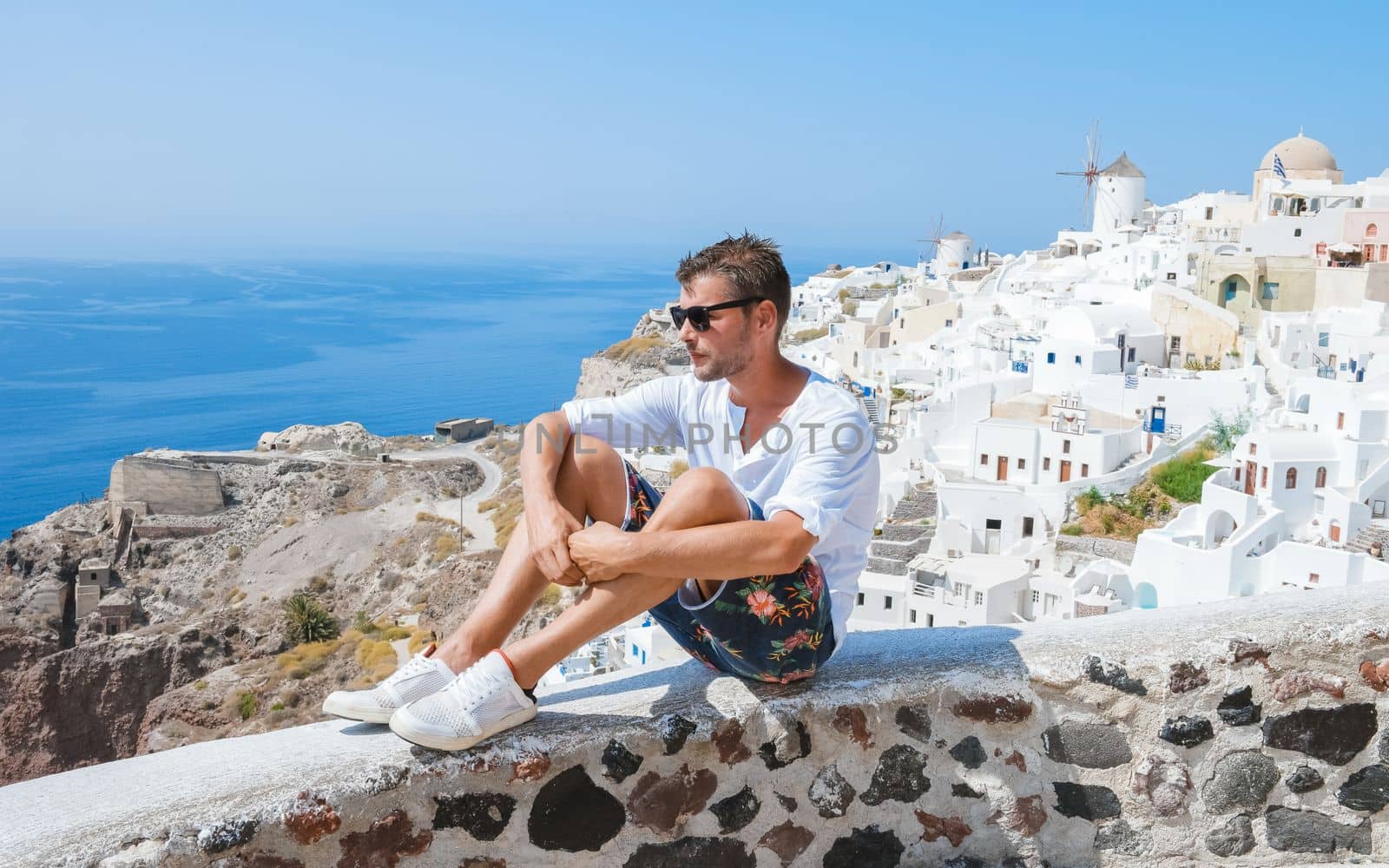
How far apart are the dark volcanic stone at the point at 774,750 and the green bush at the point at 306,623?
18325 mm

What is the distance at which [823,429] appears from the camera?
2.08 meters

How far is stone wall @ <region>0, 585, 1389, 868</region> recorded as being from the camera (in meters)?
1.91

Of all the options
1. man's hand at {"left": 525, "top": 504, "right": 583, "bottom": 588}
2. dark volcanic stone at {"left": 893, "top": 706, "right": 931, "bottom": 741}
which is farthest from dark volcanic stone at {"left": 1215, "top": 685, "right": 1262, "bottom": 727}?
man's hand at {"left": 525, "top": 504, "right": 583, "bottom": 588}

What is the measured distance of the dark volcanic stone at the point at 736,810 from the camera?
2.00m

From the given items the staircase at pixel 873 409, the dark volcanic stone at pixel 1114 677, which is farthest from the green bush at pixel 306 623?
the dark volcanic stone at pixel 1114 677

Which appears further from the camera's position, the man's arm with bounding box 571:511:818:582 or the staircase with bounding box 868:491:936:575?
the staircase with bounding box 868:491:936:575

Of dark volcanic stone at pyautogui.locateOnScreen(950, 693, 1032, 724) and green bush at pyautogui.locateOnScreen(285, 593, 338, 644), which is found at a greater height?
dark volcanic stone at pyautogui.locateOnScreen(950, 693, 1032, 724)

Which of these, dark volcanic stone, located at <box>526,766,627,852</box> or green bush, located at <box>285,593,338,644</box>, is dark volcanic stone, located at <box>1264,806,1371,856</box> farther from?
green bush, located at <box>285,593,338,644</box>

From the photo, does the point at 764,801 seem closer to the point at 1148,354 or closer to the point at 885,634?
the point at 885,634

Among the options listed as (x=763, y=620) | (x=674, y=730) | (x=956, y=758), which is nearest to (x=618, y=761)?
(x=674, y=730)

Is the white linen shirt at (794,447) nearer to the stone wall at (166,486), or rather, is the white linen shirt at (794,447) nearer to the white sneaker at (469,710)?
the white sneaker at (469,710)

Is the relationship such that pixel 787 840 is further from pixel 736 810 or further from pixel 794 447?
pixel 794 447

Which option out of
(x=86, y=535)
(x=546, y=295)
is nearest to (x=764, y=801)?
(x=86, y=535)

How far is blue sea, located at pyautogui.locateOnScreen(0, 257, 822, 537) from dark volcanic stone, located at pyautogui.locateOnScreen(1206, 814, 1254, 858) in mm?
47826
